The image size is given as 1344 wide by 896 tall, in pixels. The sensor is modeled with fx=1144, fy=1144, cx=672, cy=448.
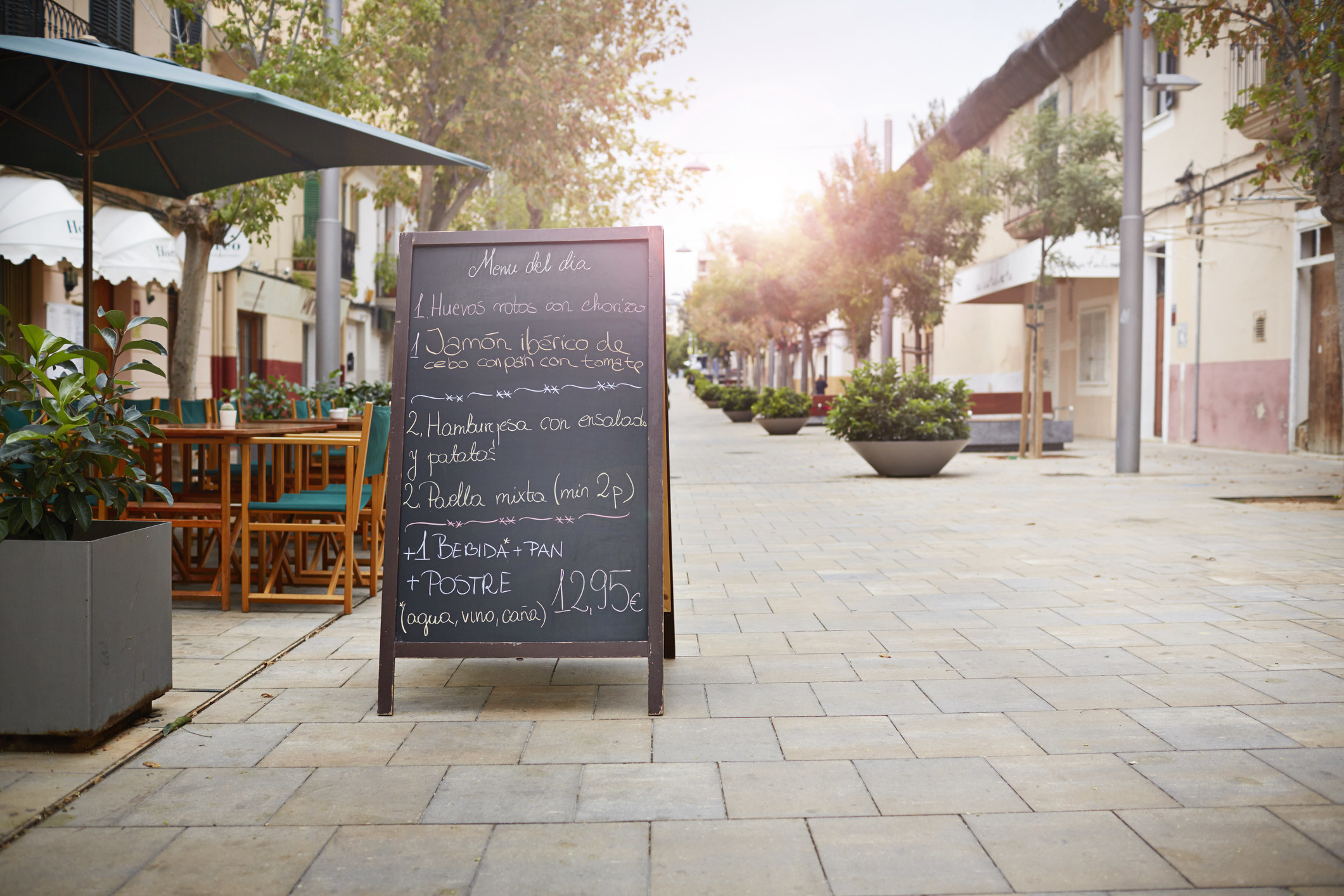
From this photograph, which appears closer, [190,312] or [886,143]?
[190,312]

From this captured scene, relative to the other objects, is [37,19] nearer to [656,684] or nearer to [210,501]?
[210,501]

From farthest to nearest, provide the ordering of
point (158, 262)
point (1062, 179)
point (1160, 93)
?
point (1160, 93) → point (1062, 179) → point (158, 262)

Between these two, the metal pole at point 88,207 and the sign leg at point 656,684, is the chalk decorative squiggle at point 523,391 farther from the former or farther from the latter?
the metal pole at point 88,207

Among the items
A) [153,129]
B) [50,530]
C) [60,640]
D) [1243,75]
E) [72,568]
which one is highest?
[1243,75]

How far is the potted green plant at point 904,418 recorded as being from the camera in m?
13.1

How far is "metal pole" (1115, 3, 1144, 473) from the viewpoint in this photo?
13219mm

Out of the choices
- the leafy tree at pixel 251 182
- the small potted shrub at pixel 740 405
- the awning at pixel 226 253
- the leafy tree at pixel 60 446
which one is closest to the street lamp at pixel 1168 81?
the leafy tree at pixel 251 182

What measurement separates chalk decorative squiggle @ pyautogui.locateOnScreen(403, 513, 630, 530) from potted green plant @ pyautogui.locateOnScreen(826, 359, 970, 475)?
9384mm

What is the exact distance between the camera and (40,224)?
10.6 meters

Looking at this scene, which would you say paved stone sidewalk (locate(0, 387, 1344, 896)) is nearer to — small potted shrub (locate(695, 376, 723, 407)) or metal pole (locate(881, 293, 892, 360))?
metal pole (locate(881, 293, 892, 360))

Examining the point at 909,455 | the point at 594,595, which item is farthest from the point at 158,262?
the point at 594,595

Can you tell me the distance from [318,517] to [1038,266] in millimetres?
17400

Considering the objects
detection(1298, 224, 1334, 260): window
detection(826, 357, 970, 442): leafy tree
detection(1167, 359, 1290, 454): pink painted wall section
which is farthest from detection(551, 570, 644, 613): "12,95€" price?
detection(1167, 359, 1290, 454): pink painted wall section

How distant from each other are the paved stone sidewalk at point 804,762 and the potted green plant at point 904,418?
6697mm
